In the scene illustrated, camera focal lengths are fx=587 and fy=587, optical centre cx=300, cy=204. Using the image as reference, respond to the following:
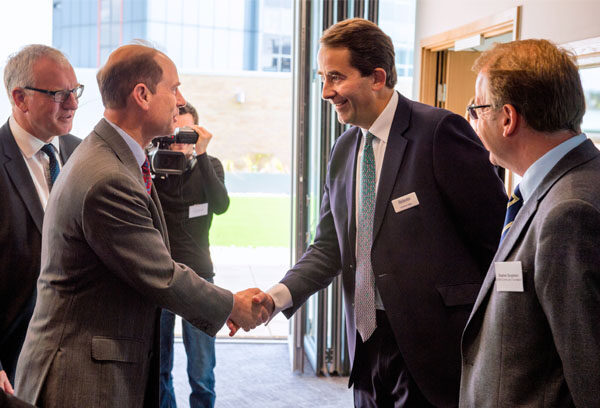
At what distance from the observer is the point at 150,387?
1.73 m

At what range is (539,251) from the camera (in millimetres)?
1129

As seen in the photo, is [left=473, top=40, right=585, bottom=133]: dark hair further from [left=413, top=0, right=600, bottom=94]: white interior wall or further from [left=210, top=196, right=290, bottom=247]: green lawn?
[left=210, top=196, right=290, bottom=247]: green lawn

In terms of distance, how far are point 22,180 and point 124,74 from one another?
74 centimetres

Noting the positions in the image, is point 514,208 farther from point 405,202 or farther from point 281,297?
point 281,297

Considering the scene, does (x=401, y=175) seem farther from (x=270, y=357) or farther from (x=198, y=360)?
(x=270, y=357)

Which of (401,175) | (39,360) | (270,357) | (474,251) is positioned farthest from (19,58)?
(270,357)

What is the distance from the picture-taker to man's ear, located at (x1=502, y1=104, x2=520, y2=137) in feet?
4.26

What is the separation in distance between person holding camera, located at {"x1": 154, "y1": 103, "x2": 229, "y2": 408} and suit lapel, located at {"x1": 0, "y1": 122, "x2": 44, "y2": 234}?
2.86 feet

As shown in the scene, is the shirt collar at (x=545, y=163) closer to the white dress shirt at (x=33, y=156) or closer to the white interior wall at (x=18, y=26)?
the white dress shirt at (x=33, y=156)

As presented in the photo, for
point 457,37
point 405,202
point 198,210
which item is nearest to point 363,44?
point 405,202

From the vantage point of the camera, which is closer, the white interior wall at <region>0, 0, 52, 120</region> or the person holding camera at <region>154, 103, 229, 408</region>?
the person holding camera at <region>154, 103, 229, 408</region>

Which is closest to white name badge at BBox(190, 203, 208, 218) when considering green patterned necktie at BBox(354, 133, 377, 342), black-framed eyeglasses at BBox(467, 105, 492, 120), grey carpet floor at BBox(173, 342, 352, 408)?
grey carpet floor at BBox(173, 342, 352, 408)

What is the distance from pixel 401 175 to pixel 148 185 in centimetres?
87

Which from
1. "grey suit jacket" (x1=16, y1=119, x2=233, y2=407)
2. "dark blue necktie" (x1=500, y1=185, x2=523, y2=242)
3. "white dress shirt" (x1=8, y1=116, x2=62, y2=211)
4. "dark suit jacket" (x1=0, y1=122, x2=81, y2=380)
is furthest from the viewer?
"white dress shirt" (x1=8, y1=116, x2=62, y2=211)
